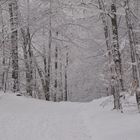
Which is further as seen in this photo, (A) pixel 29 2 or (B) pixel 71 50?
(B) pixel 71 50

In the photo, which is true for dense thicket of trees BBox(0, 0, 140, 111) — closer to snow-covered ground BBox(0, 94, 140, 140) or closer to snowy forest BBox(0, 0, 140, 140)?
snowy forest BBox(0, 0, 140, 140)

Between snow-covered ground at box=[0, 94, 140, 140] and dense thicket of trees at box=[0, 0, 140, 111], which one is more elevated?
dense thicket of trees at box=[0, 0, 140, 111]

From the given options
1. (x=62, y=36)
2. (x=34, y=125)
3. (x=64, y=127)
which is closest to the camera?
(x=64, y=127)

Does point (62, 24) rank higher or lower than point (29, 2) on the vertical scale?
lower

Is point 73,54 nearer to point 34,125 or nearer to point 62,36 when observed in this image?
point 62,36

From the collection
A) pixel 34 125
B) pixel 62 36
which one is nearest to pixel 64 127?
pixel 34 125

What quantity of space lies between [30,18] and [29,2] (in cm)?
237

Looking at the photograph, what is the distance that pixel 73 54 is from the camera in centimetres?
3700

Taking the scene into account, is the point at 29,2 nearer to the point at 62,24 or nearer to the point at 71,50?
the point at 62,24

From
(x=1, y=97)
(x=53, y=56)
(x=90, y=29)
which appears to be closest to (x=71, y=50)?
(x=53, y=56)

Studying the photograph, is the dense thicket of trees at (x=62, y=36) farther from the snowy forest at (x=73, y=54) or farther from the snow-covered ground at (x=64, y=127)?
the snow-covered ground at (x=64, y=127)

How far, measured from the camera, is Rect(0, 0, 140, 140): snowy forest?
12117 millimetres

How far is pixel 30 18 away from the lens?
24375 mm

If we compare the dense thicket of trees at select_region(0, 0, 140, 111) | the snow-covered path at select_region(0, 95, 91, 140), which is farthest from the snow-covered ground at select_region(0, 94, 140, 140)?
the dense thicket of trees at select_region(0, 0, 140, 111)
